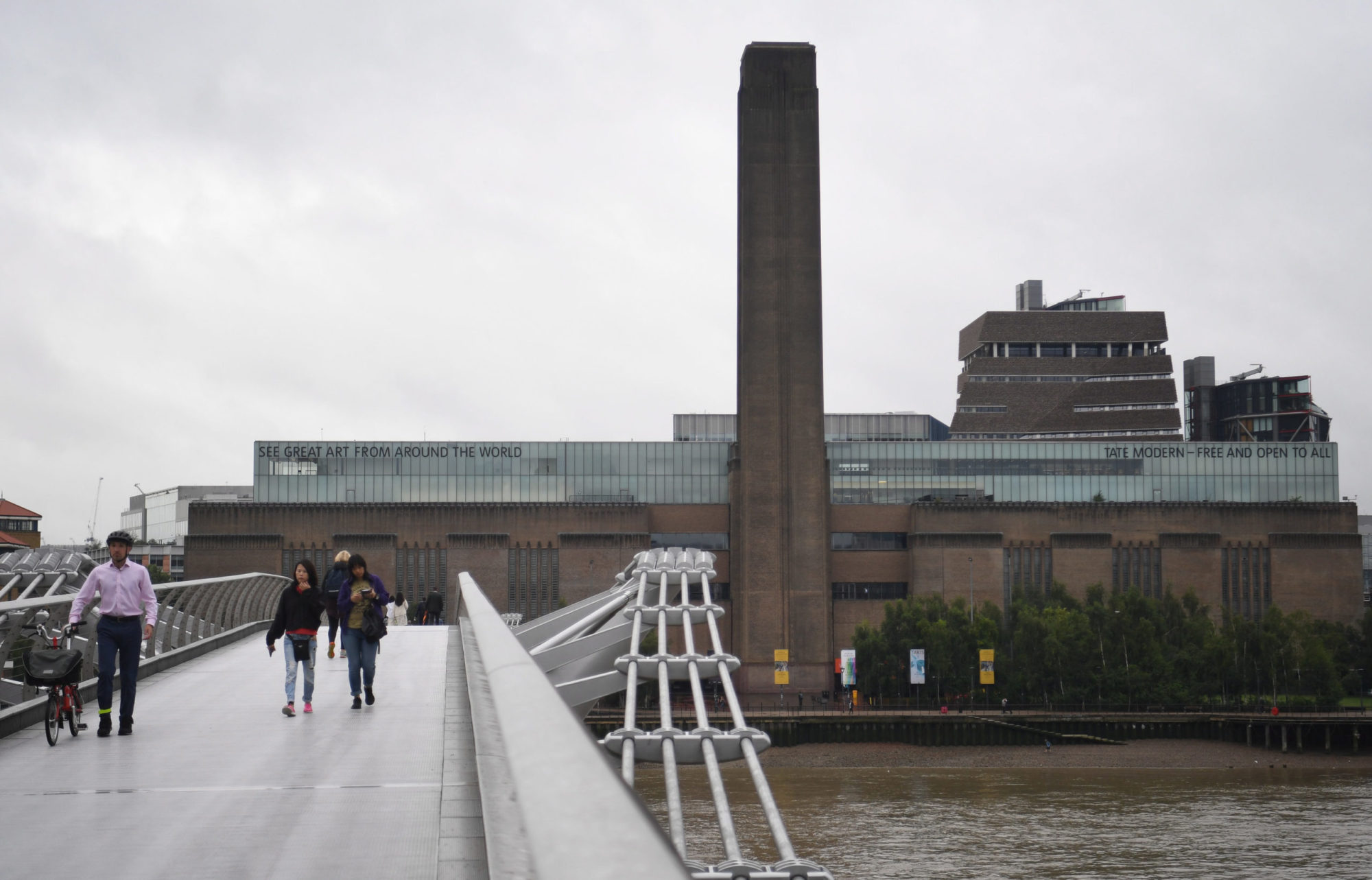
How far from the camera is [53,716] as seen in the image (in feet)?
37.6

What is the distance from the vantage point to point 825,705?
250 ft

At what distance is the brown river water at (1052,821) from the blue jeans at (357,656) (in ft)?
91.1

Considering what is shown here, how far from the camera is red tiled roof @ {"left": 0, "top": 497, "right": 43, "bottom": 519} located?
135375 mm

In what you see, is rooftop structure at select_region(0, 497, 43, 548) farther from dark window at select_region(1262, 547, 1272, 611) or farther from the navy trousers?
the navy trousers

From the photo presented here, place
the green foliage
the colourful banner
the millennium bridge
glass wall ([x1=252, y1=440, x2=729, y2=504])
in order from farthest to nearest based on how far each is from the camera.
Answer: glass wall ([x1=252, y1=440, x2=729, y2=504]) < the green foliage < the colourful banner < the millennium bridge

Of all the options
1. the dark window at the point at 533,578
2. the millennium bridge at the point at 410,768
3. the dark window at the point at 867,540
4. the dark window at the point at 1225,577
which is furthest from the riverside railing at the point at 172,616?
the dark window at the point at 1225,577

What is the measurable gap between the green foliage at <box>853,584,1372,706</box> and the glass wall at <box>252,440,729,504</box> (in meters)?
17.5

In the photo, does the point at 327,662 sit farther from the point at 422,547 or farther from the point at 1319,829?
the point at 422,547

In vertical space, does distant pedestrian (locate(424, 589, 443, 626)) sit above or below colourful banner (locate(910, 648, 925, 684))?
above

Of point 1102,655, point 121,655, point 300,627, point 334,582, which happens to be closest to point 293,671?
point 300,627

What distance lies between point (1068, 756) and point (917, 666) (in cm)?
943

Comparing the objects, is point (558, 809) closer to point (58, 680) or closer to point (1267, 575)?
point (58, 680)

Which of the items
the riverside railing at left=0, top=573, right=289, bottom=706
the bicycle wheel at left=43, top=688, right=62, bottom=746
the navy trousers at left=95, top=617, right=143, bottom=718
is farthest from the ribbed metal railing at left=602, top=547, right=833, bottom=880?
the riverside railing at left=0, top=573, right=289, bottom=706

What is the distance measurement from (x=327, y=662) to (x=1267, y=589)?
3138 inches
